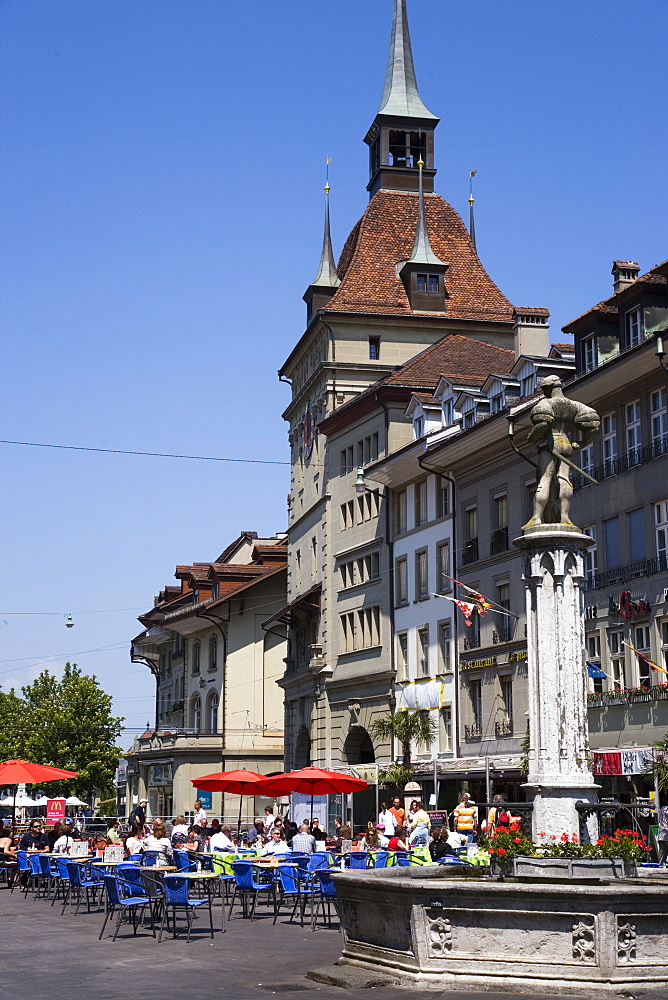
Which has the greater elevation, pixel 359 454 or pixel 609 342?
pixel 359 454

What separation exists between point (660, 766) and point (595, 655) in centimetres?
615

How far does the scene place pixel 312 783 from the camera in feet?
110

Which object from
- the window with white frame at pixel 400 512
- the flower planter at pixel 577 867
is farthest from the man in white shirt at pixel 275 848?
the window with white frame at pixel 400 512

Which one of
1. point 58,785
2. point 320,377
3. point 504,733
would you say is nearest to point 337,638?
point 320,377

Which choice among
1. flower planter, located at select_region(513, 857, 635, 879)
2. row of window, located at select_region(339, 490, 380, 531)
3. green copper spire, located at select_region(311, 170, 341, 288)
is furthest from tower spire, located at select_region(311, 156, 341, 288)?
flower planter, located at select_region(513, 857, 635, 879)

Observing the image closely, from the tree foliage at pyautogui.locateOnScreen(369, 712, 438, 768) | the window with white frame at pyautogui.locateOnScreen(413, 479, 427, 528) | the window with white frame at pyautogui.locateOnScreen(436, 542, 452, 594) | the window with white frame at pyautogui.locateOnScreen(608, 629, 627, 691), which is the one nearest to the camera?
the window with white frame at pyautogui.locateOnScreen(608, 629, 627, 691)

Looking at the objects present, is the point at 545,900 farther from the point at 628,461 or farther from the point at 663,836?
the point at 628,461

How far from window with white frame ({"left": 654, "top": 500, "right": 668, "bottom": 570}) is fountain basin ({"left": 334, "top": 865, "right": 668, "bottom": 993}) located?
23769 mm

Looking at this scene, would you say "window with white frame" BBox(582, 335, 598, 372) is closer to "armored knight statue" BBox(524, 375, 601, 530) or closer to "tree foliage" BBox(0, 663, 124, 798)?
"armored knight statue" BBox(524, 375, 601, 530)

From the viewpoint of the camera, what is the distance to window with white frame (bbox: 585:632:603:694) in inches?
1479

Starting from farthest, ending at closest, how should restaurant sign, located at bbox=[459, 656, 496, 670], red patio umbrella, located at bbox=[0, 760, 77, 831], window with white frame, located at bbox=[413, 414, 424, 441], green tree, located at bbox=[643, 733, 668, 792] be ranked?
window with white frame, located at bbox=[413, 414, 424, 441] < restaurant sign, located at bbox=[459, 656, 496, 670] < red patio umbrella, located at bbox=[0, 760, 77, 831] < green tree, located at bbox=[643, 733, 668, 792]

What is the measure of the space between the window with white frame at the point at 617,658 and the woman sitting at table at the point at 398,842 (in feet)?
29.2

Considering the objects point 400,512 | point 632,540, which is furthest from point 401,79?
point 632,540

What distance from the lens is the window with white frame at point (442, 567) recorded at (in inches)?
1921
